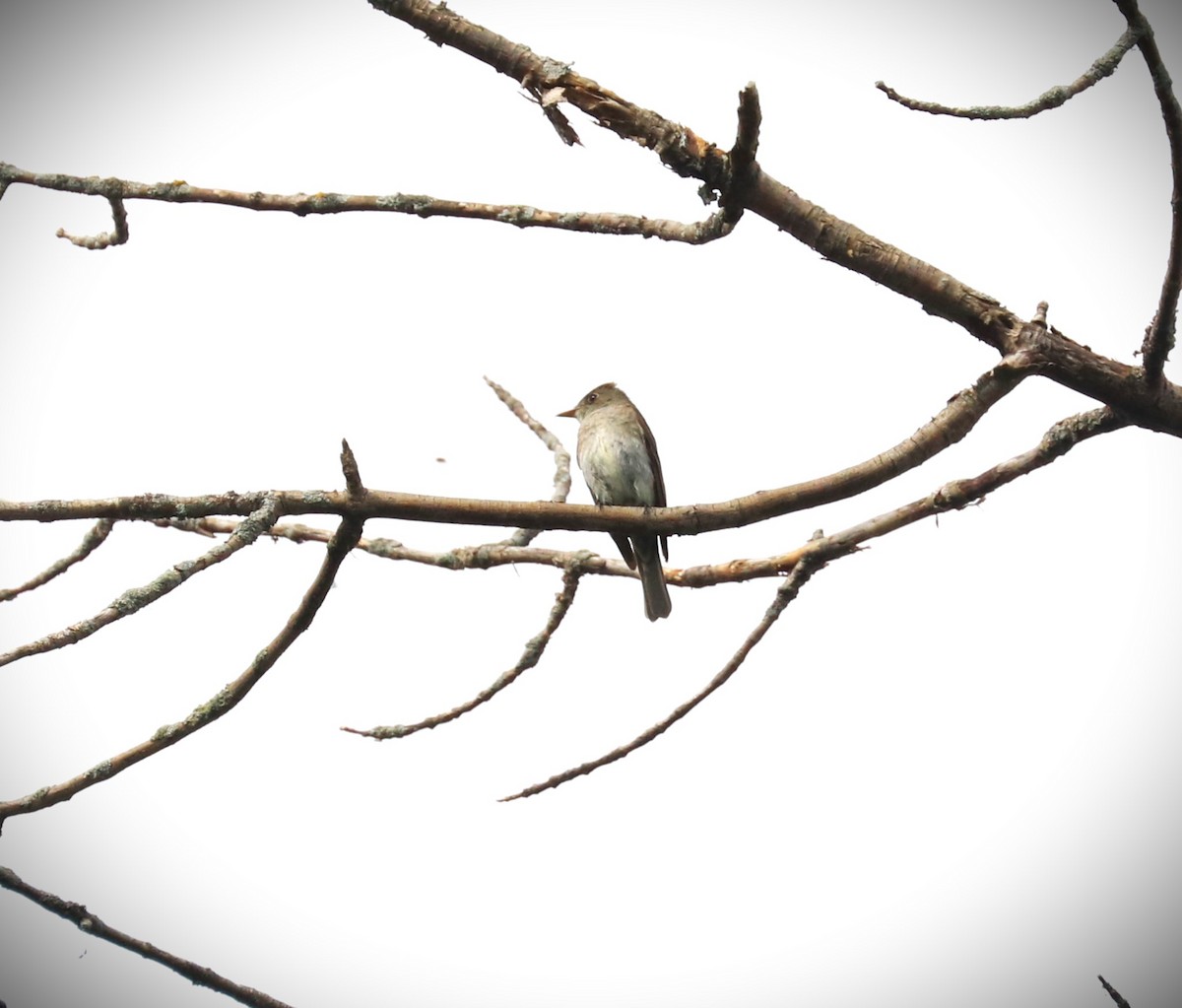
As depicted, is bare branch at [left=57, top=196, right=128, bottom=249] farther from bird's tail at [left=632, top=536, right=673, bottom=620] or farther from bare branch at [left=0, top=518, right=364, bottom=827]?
bird's tail at [left=632, top=536, right=673, bottom=620]

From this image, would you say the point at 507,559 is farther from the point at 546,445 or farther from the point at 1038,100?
the point at 1038,100

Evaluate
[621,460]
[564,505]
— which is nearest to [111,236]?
[564,505]

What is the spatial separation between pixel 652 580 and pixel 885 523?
2.21 m

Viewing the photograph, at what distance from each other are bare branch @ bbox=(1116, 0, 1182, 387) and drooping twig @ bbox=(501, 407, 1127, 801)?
9.0 inches

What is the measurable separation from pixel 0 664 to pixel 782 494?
1.81 meters

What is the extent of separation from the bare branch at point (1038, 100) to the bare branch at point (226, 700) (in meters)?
1.64

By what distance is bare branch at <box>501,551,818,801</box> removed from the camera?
3410mm

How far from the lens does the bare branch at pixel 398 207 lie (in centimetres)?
275

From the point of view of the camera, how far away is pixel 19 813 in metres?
2.25

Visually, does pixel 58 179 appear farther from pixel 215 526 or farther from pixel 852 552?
pixel 852 552

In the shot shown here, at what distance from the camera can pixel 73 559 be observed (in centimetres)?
375

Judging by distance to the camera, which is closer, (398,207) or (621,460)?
(398,207)

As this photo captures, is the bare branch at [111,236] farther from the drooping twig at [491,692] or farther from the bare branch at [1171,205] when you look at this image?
the bare branch at [1171,205]

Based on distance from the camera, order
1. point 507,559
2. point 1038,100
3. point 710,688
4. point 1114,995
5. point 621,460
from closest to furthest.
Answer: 1. point 1114,995
2. point 1038,100
3. point 710,688
4. point 507,559
5. point 621,460
